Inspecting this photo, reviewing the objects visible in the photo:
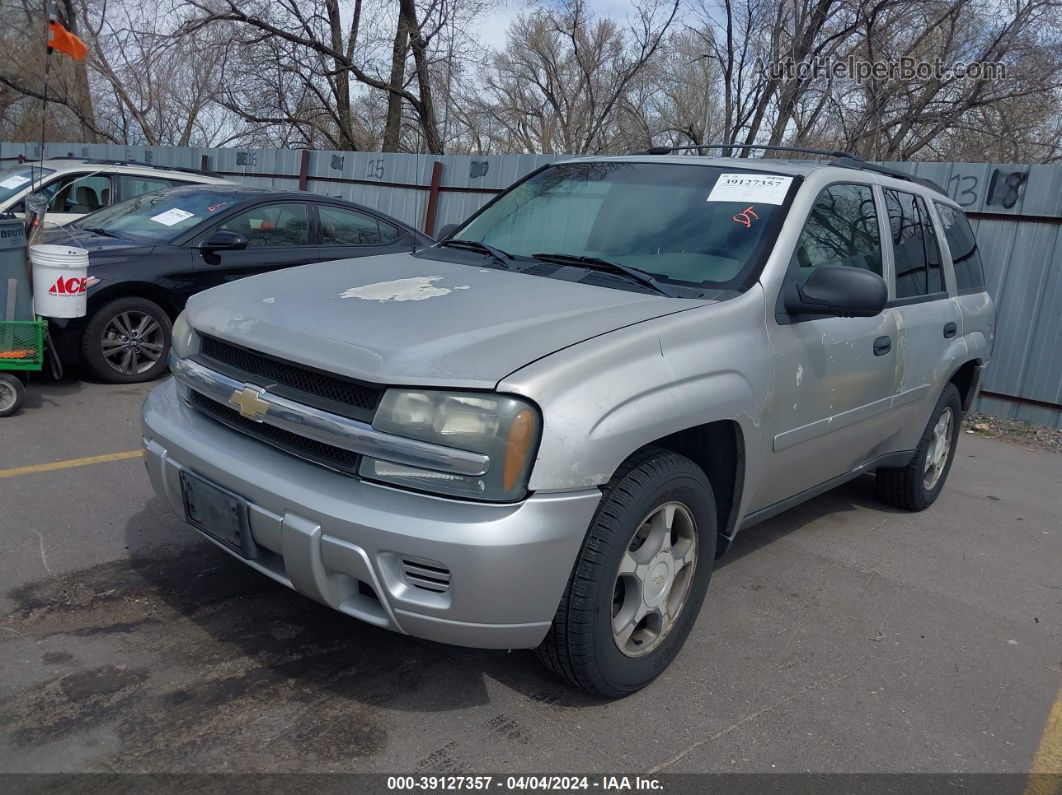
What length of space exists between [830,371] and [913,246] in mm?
1301

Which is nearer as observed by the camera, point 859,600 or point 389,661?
point 389,661

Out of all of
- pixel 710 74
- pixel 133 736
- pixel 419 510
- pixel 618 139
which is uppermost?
pixel 710 74

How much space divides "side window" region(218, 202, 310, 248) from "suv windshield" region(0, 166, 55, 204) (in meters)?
2.30

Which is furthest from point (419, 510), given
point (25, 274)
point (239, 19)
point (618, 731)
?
point (239, 19)

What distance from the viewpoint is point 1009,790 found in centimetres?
284

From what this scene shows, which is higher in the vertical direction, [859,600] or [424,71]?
[424,71]

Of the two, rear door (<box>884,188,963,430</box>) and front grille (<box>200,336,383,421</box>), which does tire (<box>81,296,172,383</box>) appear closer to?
front grille (<box>200,336,383,421</box>)

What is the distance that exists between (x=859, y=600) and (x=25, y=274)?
17.3 feet

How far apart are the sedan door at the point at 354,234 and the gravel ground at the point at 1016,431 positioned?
5293 mm

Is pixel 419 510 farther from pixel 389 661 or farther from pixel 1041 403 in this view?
pixel 1041 403

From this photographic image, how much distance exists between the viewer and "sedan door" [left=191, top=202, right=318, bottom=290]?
23.6 ft

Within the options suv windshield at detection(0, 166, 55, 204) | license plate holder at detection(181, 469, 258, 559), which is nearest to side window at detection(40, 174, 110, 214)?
suv windshield at detection(0, 166, 55, 204)

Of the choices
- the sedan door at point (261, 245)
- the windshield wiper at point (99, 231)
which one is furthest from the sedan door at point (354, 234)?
the windshield wiper at point (99, 231)

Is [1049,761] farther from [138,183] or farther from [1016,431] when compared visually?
[138,183]
